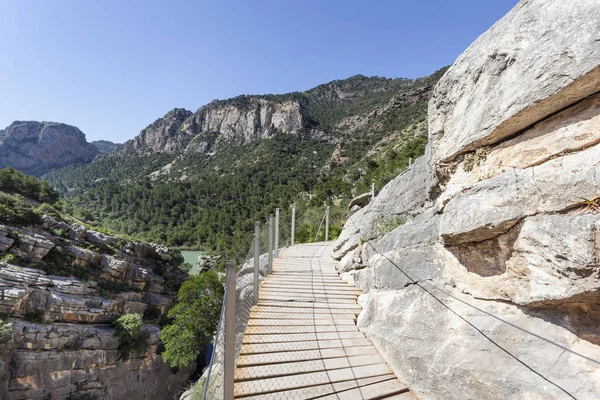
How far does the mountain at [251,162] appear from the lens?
51.1 metres

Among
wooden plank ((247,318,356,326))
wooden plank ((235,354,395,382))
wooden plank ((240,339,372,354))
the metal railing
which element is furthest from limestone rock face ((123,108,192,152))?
wooden plank ((235,354,395,382))

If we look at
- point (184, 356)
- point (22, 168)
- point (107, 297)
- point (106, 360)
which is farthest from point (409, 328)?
point (22, 168)

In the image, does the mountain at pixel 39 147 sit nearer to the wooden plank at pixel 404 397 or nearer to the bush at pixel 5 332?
the bush at pixel 5 332

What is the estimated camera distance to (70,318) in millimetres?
20109

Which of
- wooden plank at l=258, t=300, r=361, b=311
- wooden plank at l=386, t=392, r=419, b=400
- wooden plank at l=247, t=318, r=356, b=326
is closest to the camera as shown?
wooden plank at l=386, t=392, r=419, b=400

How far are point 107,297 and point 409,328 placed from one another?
2602 cm

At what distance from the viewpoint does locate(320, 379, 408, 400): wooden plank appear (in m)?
4.15

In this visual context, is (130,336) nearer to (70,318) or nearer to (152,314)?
(70,318)

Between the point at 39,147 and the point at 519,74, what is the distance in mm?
227375

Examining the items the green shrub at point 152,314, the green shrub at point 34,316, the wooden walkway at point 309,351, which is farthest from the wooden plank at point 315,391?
the green shrub at point 152,314

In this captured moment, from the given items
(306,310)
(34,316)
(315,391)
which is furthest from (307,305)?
(34,316)

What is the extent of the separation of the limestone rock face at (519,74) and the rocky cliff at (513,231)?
0.05 feet

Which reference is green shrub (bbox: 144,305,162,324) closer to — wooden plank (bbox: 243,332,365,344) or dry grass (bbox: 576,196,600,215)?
wooden plank (bbox: 243,332,365,344)

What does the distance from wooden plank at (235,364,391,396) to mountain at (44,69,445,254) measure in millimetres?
12970
